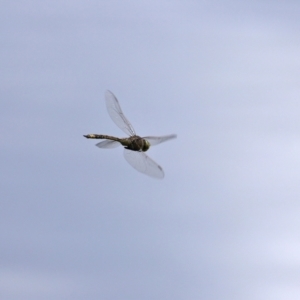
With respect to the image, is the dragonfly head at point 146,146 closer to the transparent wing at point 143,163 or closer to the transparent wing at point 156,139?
the transparent wing at point 156,139

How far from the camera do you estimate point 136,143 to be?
29.8 meters

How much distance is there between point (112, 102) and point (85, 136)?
2.32m

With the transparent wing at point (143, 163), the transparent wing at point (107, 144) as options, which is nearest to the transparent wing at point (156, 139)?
the transparent wing at point (143, 163)

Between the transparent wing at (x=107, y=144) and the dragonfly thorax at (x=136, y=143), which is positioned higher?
the transparent wing at (x=107, y=144)

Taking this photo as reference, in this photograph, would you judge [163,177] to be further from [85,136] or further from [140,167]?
[85,136]

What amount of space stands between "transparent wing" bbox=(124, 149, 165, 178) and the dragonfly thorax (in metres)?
0.27

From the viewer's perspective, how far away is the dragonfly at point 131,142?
28.0 metres

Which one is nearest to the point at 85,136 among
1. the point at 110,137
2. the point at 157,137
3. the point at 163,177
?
the point at 110,137

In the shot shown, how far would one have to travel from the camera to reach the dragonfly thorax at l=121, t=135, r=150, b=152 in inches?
1167

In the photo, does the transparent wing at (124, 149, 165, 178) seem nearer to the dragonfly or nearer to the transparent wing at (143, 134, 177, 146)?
the dragonfly

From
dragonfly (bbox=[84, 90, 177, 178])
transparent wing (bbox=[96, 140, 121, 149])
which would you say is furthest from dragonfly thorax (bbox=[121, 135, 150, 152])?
transparent wing (bbox=[96, 140, 121, 149])

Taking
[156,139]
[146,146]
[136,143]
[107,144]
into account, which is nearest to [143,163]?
[146,146]

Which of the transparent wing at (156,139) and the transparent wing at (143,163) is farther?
the transparent wing at (156,139)

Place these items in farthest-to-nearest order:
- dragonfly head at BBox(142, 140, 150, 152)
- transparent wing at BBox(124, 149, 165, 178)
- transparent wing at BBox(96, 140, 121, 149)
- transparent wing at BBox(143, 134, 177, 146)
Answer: transparent wing at BBox(96, 140, 121, 149) < transparent wing at BBox(143, 134, 177, 146) < dragonfly head at BBox(142, 140, 150, 152) < transparent wing at BBox(124, 149, 165, 178)
